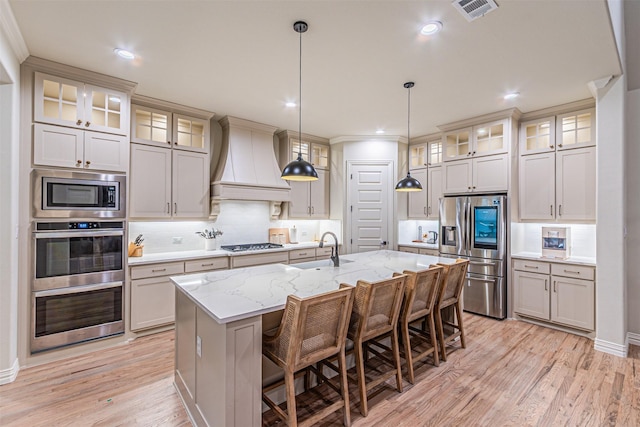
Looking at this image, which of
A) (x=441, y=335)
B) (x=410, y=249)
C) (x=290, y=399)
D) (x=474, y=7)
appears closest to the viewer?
(x=290, y=399)

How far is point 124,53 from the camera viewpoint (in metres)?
2.66

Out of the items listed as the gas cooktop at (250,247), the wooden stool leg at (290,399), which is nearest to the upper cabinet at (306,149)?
the gas cooktop at (250,247)

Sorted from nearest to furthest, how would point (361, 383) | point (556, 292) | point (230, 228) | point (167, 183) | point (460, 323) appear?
1. point (361, 383)
2. point (460, 323)
3. point (556, 292)
4. point (167, 183)
5. point (230, 228)

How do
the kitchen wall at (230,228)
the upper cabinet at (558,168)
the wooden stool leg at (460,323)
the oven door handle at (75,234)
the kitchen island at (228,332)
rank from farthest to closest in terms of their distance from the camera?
the kitchen wall at (230,228)
the upper cabinet at (558,168)
the wooden stool leg at (460,323)
the oven door handle at (75,234)
the kitchen island at (228,332)

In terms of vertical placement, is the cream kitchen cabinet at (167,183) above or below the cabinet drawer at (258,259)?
above

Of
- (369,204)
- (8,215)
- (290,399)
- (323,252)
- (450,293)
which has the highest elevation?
(369,204)

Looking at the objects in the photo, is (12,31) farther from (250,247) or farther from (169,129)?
(250,247)

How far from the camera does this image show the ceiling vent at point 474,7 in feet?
6.45

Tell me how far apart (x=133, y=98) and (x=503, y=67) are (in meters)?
4.05

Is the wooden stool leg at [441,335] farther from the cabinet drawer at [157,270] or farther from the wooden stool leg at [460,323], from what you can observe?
the cabinet drawer at [157,270]

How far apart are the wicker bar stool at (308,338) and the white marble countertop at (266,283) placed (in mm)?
194

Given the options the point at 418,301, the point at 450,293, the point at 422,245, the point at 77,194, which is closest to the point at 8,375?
the point at 77,194

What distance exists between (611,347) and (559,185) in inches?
75.4

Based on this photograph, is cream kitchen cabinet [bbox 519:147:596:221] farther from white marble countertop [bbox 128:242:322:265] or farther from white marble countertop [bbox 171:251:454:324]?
white marble countertop [bbox 128:242:322:265]
